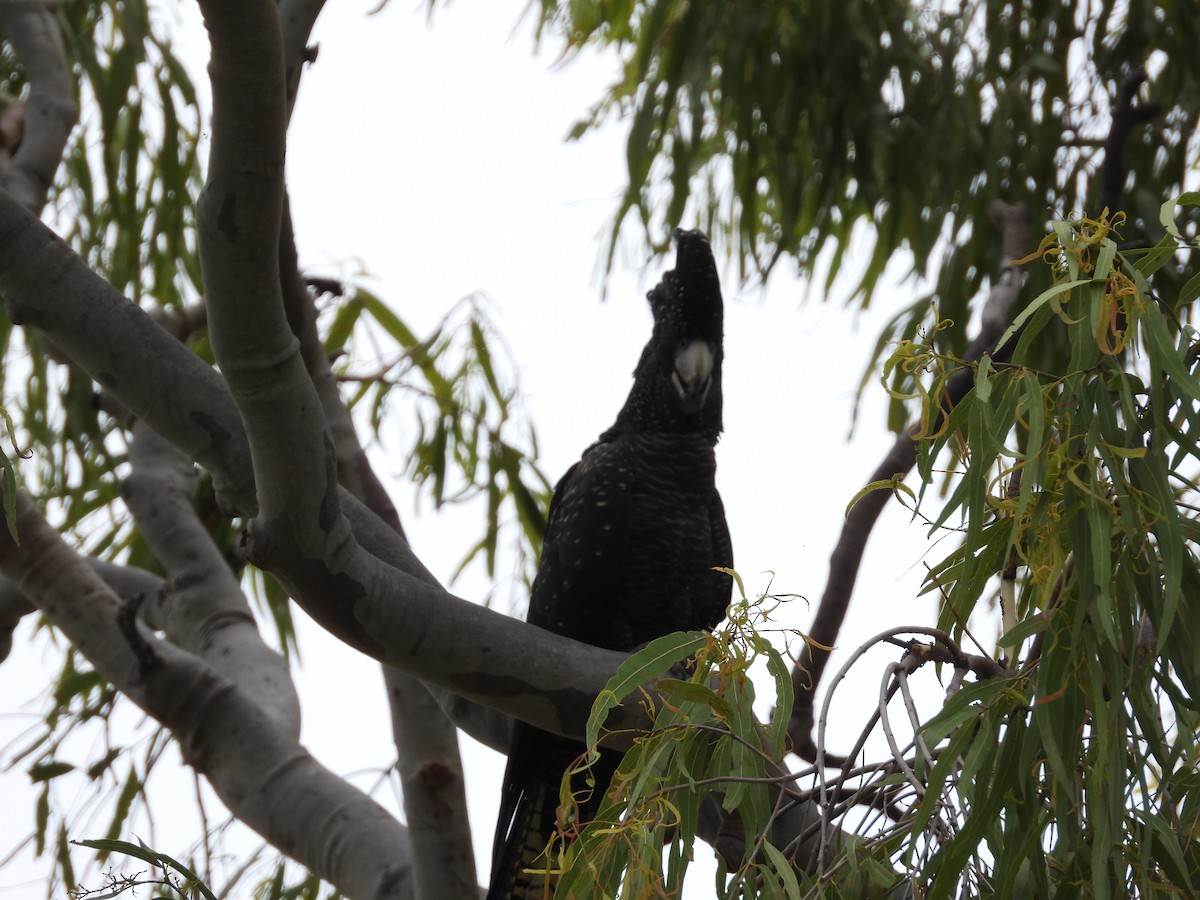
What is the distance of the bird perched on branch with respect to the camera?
1.99m

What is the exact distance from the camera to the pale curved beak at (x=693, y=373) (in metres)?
2.15

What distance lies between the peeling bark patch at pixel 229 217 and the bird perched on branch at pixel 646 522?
1006 mm

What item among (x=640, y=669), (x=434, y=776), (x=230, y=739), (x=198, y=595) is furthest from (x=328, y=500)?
(x=198, y=595)

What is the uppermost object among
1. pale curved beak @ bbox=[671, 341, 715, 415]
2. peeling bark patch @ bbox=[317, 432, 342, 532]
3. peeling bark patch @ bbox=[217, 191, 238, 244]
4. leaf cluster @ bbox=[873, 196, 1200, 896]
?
pale curved beak @ bbox=[671, 341, 715, 415]

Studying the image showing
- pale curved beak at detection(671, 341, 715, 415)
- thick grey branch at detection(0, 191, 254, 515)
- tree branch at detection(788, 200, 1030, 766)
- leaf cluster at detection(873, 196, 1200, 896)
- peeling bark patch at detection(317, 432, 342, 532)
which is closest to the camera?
leaf cluster at detection(873, 196, 1200, 896)

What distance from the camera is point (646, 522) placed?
2168mm

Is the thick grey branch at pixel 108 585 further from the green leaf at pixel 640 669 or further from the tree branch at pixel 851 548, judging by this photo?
the green leaf at pixel 640 669

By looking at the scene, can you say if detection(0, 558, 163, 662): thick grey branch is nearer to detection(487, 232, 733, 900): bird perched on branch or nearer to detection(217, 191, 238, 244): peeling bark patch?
detection(487, 232, 733, 900): bird perched on branch

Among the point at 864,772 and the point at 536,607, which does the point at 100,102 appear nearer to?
the point at 536,607

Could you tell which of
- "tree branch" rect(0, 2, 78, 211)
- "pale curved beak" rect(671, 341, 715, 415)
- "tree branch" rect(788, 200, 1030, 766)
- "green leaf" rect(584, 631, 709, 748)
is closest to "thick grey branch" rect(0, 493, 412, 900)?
"tree branch" rect(0, 2, 78, 211)

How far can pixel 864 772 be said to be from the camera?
93 centimetres

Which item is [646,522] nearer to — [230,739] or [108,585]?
[230,739]

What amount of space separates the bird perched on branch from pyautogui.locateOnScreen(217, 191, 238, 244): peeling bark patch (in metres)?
1.01

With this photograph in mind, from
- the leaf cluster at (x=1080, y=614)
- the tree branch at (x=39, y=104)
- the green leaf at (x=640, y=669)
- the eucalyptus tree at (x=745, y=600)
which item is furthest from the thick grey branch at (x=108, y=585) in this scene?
the leaf cluster at (x=1080, y=614)
